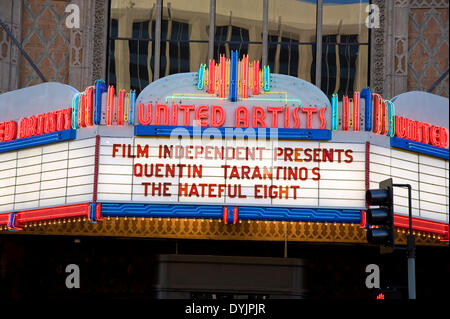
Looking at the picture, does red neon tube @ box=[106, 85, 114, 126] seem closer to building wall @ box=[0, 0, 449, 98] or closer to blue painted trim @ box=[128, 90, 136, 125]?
blue painted trim @ box=[128, 90, 136, 125]

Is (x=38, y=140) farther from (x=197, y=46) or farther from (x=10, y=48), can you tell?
(x=197, y=46)

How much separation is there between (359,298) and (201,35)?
27.3 feet

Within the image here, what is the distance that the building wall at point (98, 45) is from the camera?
78.9 feet

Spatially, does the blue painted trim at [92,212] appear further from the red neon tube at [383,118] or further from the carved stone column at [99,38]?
the red neon tube at [383,118]

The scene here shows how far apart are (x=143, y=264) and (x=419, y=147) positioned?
8.39 metres

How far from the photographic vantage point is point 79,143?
19.5 meters

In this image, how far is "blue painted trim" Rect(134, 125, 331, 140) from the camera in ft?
62.7

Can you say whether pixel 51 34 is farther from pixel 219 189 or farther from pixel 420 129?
pixel 420 129

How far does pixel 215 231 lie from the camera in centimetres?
2227

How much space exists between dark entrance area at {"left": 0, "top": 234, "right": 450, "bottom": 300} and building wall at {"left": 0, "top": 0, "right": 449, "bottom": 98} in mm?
4351

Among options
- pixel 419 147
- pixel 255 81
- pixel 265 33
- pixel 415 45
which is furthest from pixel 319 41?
pixel 419 147

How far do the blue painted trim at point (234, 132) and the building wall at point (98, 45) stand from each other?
539 cm
